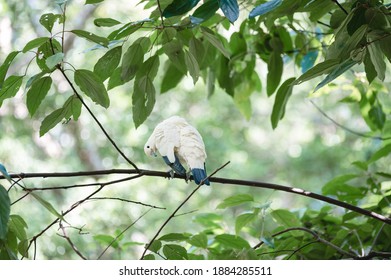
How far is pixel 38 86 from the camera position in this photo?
0.66 meters

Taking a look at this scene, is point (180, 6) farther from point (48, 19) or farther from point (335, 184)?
point (335, 184)

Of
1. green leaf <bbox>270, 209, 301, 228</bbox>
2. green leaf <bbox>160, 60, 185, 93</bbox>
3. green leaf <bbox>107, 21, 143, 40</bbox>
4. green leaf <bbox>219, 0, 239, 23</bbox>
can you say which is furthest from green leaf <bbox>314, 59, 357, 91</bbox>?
green leaf <bbox>160, 60, 185, 93</bbox>

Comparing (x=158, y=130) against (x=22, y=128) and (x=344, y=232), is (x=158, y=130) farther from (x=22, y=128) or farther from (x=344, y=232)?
(x=22, y=128)

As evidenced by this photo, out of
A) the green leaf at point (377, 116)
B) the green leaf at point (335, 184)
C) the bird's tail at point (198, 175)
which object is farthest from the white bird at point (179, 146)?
the green leaf at point (377, 116)

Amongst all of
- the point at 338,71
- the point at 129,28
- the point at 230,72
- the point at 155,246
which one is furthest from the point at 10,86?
the point at 230,72

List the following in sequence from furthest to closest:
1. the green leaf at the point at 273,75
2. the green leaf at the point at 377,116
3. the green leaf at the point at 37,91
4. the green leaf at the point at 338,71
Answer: the green leaf at the point at 377,116
the green leaf at the point at 273,75
the green leaf at the point at 37,91
the green leaf at the point at 338,71

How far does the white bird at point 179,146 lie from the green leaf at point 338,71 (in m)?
0.20

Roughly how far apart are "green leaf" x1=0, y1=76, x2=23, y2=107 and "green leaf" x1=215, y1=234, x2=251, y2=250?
35 cm

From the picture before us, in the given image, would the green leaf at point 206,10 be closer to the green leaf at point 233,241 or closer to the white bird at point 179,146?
the white bird at point 179,146

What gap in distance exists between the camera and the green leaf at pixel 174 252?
722 mm

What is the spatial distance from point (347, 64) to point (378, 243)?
459 mm

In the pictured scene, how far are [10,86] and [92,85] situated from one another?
0.30ft

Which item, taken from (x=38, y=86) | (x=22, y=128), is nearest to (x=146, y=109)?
(x=38, y=86)

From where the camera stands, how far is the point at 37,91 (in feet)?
2.18
